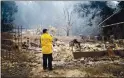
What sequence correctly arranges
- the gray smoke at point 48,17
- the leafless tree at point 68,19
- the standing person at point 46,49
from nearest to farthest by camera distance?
1. the standing person at point 46,49
2. the gray smoke at point 48,17
3. the leafless tree at point 68,19

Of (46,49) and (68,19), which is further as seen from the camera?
(68,19)

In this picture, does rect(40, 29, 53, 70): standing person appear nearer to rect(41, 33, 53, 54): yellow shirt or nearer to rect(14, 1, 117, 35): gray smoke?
rect(41, 33, 53, 54): yellow shirt

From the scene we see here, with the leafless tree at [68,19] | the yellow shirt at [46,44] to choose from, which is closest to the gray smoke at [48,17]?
the leafless tree at [68,19]

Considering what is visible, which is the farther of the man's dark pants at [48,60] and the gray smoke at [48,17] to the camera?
the gray smoke at [48,17]

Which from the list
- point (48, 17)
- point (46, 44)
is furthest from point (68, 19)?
point (46, 44)

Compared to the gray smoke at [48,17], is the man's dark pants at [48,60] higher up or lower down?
lower down

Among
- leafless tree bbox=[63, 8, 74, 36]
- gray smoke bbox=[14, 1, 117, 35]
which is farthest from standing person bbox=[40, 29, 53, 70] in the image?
leafless tree bbox=[63, 8, 74, 36]

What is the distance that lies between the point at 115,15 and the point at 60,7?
730cm

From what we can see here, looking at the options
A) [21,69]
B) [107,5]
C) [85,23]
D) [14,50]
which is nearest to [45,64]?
[21,69]

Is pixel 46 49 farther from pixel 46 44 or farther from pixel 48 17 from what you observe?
pixel 48 17

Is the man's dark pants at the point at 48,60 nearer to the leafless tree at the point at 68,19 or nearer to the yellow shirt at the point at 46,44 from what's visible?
the yellow shirt at the point at 46,44

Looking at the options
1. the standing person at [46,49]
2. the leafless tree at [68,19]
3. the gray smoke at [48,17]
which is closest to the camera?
the standing person at [46,49]

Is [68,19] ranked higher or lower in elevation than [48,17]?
lower

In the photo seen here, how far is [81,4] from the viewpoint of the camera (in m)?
23.5
